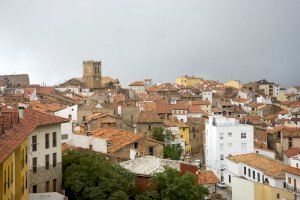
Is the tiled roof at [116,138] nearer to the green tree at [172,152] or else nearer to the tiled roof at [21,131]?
the green tree at [172,152]

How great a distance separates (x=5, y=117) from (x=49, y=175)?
10220mm

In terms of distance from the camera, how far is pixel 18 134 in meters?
26.6

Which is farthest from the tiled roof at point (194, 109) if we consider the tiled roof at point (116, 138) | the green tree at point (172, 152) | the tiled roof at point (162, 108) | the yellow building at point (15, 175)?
the yellow building at point (15, 175)

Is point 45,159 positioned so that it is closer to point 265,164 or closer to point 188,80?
point 265,164

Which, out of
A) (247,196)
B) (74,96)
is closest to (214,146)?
(247,196)

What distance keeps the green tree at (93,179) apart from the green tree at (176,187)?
2.05 metres

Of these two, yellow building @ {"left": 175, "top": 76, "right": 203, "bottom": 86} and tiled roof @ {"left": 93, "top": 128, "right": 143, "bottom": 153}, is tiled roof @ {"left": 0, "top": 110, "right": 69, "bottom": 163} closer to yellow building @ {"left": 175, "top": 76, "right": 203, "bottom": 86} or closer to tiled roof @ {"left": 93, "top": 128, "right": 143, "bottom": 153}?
tiled roof @ {"left": 93, "top": 128, "right": 143, "bottom": 153}

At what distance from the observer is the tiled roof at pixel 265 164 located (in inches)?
2000

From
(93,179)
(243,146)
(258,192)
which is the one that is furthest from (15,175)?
(243,146)

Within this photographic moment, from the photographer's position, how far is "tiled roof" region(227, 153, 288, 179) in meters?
50.8

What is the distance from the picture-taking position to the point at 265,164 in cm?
5419

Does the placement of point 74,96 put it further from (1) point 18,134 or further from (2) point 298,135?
(1) point 18,134

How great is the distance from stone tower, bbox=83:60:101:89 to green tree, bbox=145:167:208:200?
334 feet

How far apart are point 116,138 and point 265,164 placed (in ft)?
46.3
